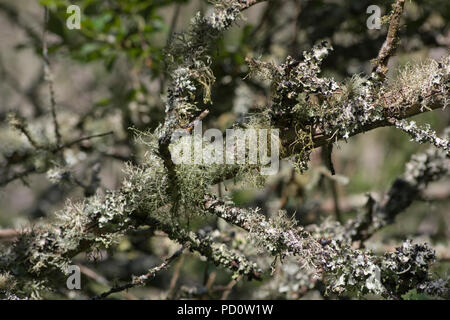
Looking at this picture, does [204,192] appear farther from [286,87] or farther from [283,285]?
[283,285]

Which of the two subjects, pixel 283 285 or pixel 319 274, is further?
pixel 283 285

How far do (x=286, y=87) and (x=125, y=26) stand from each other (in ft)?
3.54

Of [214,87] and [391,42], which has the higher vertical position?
[214,87]

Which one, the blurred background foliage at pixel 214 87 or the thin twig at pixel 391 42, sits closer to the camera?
the thin twig at pixel 391 42

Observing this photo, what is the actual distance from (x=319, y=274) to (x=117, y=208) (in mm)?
459

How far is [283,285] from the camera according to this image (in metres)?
1.58

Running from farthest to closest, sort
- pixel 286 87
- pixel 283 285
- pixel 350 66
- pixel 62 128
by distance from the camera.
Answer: pixel 62 128
pixel 350 66
pixel 283 285
pixel 286 87

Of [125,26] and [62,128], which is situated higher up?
[125,26]

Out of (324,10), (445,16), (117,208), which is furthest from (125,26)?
(445,16)

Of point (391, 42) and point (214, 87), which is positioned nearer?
point (391, 42)

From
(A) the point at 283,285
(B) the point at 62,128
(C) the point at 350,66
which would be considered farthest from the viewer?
(B) the point at 62,128

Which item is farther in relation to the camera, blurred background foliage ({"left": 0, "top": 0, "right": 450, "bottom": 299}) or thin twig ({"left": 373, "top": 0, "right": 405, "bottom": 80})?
blurred background foliage ({"left": 0, "top": 0, "right": 450, "bottom": 299})

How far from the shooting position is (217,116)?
6.43 ft
